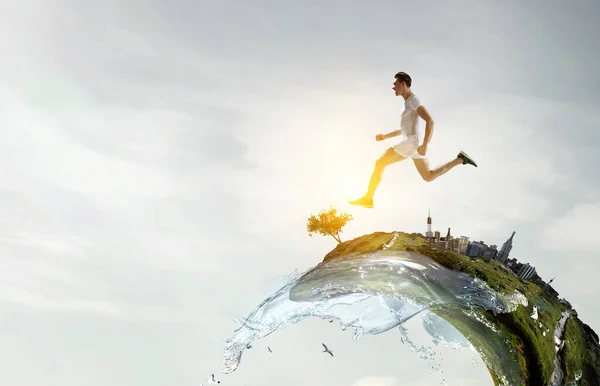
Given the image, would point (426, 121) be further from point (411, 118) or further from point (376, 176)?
point (376, 176)

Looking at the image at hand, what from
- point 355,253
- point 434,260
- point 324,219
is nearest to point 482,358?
point 434,260

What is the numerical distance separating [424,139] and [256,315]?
13.6ft

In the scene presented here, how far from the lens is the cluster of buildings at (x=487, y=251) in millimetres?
12328

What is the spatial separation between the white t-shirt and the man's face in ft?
0.58

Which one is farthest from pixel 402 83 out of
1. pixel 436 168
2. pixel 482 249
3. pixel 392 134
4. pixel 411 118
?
pixel 482 249

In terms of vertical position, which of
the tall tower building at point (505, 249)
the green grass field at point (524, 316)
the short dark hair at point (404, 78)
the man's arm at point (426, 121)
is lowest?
the green grass field at point (524, 316)

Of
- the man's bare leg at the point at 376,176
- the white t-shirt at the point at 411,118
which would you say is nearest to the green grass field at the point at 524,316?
the man's bare leg at the point at 376,176

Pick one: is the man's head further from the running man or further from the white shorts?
the white shorts

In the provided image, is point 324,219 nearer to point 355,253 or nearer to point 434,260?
point 355,253

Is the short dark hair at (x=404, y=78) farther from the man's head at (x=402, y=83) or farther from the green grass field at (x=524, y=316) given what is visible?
the green grass field at (x=524, y=316)

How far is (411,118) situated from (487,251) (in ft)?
10.1

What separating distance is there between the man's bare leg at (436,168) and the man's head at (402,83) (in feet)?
3.58

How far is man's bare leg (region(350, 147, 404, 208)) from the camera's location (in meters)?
11.3

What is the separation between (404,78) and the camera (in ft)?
36.3
